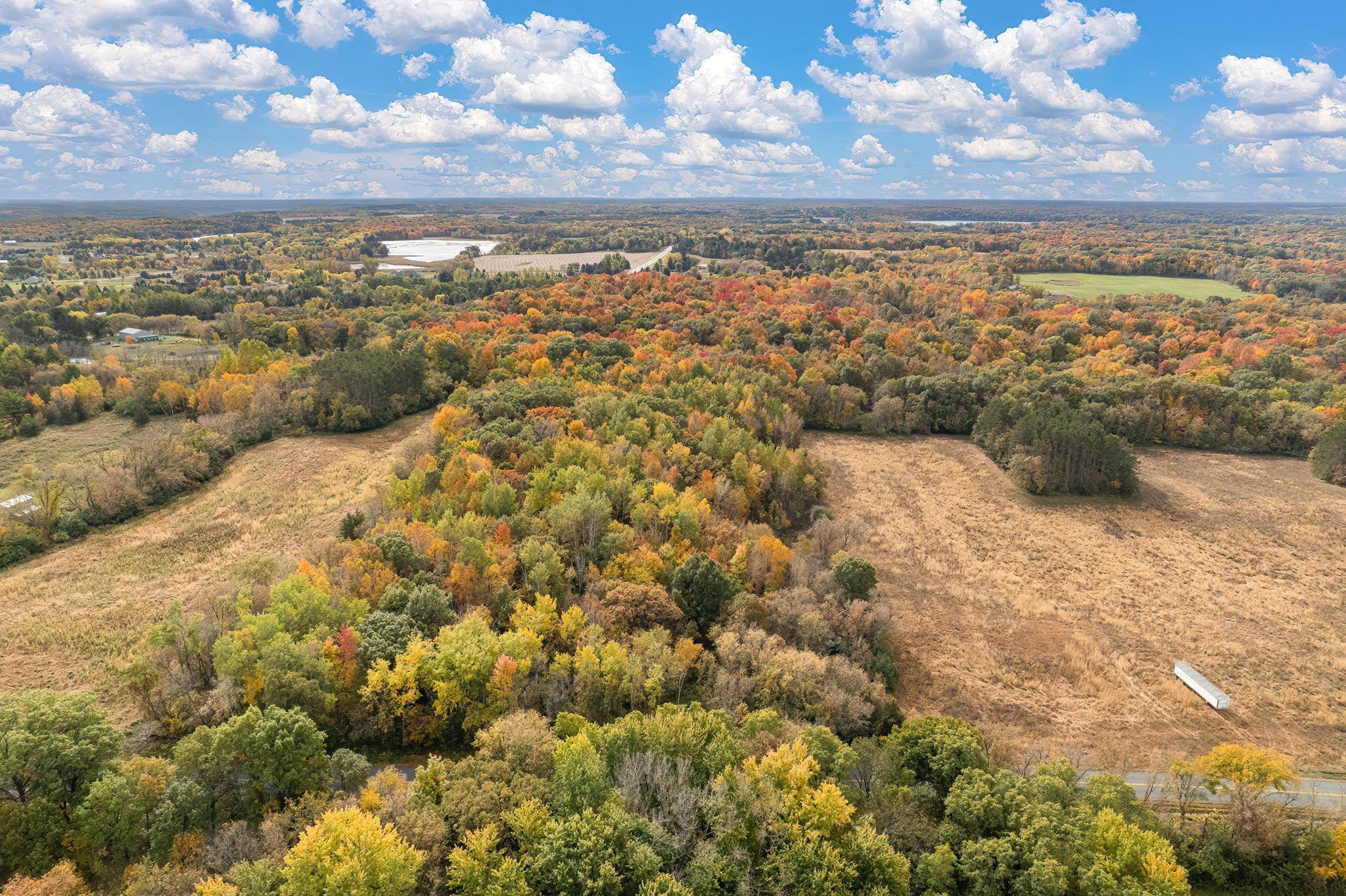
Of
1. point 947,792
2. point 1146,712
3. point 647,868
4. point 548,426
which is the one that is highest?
point 548,426

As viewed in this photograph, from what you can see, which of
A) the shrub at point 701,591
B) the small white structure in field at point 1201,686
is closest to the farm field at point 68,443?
the shrub at point 701,591

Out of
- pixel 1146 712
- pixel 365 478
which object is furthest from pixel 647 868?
pixel 365 478

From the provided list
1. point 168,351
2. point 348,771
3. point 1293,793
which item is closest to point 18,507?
point 348,771

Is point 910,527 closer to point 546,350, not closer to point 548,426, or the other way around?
point 548,426

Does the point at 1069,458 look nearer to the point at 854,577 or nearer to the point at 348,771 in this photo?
the point at 854,577

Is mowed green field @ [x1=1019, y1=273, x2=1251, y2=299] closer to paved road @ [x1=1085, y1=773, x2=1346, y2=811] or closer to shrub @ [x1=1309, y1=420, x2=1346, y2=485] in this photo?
shrub @ [x1=1309, y1=420, x2=1346, y2=485]

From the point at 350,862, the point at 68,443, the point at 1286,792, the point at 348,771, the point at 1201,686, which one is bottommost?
the point at 1201,686
